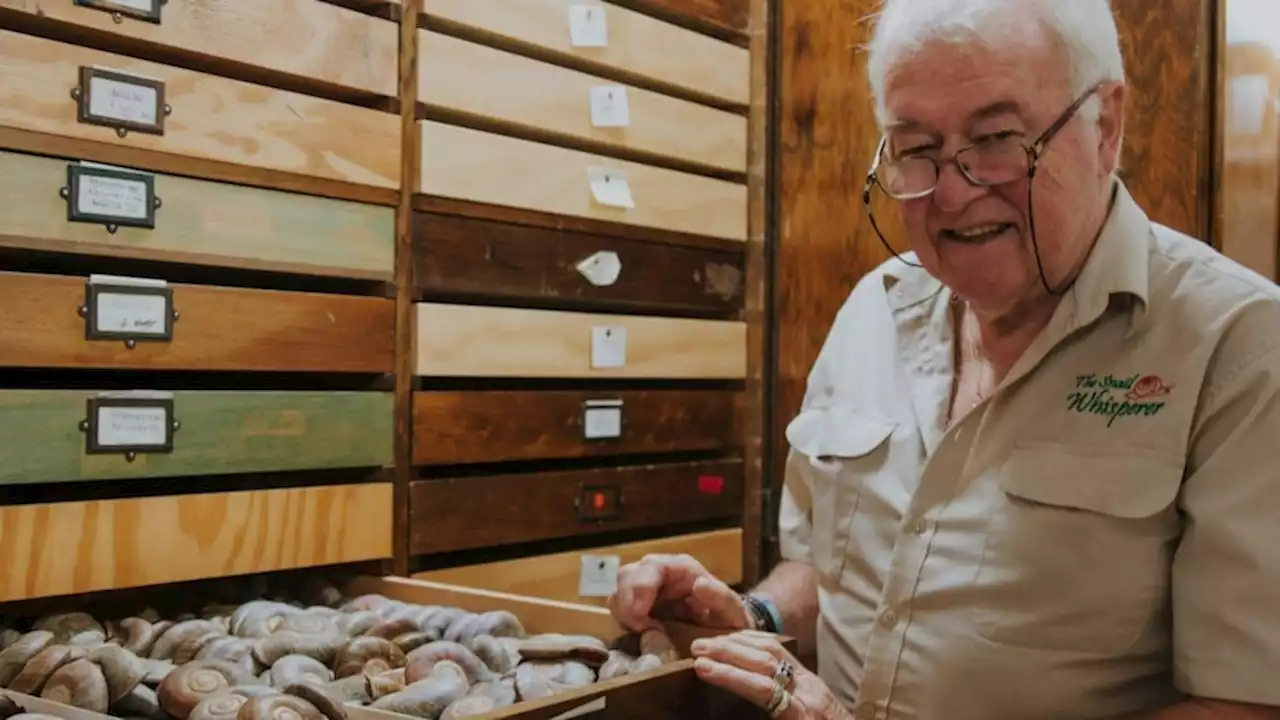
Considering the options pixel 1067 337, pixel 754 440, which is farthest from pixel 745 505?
pixel 1067 337

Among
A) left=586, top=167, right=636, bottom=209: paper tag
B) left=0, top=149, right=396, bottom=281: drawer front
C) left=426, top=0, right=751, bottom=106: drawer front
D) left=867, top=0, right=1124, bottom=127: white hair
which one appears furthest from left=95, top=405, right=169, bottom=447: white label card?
left=867, top=0, right=1124, bottom=127: white hair

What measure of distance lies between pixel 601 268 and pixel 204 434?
0.70 meters

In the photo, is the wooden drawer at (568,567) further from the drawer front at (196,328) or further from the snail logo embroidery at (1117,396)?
the snail logo embroidery at (1117,396)

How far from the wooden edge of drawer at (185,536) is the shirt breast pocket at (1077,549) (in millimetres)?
835

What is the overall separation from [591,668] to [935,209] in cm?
55

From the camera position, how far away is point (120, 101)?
139 cm

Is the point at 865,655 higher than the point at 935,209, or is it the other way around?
the point at 935,209

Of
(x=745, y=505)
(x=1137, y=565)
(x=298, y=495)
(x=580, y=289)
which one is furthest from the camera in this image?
(x=745, y=505)

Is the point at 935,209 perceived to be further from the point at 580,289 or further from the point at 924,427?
the point at 580,289

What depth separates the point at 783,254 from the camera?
2.26 meters

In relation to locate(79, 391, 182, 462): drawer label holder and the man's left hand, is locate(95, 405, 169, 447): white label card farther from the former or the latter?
the man's left hand

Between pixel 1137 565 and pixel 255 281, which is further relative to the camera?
pixel 255 281

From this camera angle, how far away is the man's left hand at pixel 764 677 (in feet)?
3.80

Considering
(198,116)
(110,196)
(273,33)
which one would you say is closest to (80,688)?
(110,196)
